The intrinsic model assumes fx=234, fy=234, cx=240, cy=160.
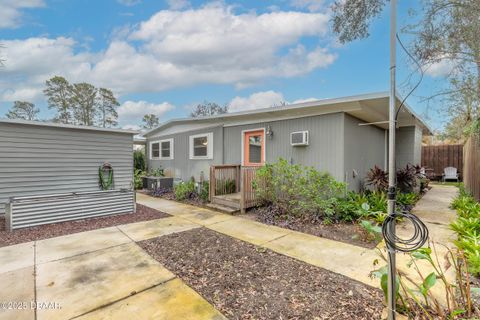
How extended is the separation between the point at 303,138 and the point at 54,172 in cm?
656

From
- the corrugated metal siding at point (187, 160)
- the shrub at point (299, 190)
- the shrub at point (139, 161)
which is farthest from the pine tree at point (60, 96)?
the shrub at point (299, 190)

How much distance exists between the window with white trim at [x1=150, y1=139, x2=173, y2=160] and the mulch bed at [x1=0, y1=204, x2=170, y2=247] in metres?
4.93

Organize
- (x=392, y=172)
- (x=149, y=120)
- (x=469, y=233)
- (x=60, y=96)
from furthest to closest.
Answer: (x=149, y=120) → (x=60, y=96) → (x=469, y=233) → (x=392, y=172)

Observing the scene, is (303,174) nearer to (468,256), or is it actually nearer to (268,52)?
(468,256)

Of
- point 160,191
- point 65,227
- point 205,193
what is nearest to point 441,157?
point 205,193

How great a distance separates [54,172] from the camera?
20.2 feet

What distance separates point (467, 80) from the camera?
4.48 m

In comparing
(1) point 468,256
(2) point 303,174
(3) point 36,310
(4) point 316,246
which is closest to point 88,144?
(3) point 36,310

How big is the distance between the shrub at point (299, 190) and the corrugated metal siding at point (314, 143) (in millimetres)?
255

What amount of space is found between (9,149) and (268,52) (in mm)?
8773

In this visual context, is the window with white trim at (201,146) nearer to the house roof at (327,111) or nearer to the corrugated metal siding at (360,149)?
the house roof at (327,111)

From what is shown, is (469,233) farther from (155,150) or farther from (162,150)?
(155,150)

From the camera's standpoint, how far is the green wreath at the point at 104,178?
6.88 m

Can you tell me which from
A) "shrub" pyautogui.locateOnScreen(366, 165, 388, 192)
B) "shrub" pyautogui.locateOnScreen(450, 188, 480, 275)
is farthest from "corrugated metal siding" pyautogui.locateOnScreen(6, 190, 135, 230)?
"shrub" pyautogui.locateOnScreen(366, 165, 388, 192)
